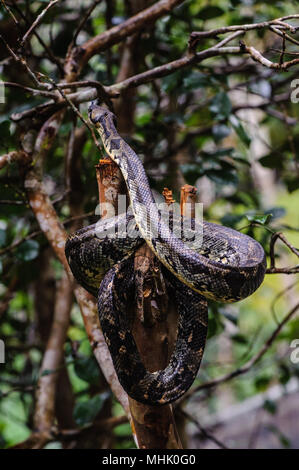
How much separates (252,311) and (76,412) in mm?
5418

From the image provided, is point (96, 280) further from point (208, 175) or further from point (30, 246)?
point (208, 175)

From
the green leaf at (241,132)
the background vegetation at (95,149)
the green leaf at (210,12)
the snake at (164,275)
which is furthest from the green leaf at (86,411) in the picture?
the green leaf at (210,12)

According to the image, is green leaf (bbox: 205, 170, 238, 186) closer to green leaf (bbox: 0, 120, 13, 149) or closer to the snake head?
the snake head

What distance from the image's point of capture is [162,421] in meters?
1.61

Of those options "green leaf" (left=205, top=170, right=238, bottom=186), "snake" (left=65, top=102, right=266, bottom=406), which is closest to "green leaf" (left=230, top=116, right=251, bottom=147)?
"green leaf" (left=205, top=170, right=238, bottom=186)

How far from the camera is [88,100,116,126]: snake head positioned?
215cm

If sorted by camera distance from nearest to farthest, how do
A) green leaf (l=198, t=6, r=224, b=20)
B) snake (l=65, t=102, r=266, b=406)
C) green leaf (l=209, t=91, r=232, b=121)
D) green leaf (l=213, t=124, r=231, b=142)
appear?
1. snake (l=65, t=102, r=266, b=406)
2. green leaf (l=209, t=91, r=232, b=121)
3. green leaf (l=198, t=6, r=224, b=20)
4. green leaf (l=213, t=124, r=231, b=142)

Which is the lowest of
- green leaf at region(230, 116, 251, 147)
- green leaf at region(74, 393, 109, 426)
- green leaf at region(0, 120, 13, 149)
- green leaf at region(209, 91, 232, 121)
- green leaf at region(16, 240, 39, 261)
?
green leaf at region(74, 393, 109, 426)

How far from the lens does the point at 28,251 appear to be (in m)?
2.41

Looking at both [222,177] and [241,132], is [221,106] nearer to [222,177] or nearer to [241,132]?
[241,132]

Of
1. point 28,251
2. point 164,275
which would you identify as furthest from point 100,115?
point 164,275

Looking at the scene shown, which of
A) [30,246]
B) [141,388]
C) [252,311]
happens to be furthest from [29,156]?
[252,311]

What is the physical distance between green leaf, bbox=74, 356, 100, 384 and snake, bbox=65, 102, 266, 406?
0.81 metres

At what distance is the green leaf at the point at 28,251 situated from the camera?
2.38 meters
